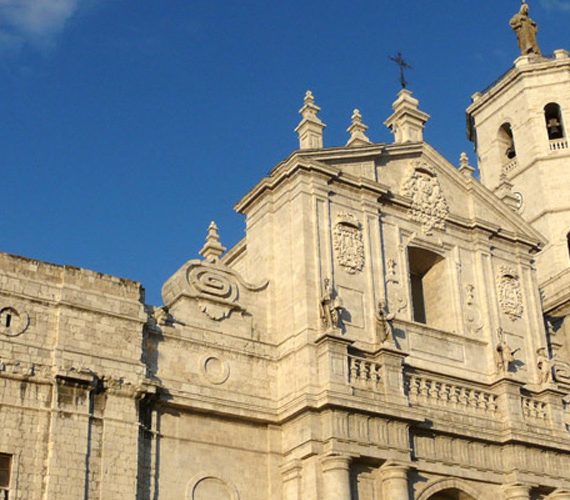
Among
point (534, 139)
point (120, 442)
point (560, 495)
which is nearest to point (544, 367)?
point (560, 495)

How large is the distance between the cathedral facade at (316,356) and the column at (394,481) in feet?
0.16

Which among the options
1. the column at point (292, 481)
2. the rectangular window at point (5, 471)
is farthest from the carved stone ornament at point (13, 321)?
the column at point (292, 481)

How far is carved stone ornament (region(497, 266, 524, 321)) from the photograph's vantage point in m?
25.8

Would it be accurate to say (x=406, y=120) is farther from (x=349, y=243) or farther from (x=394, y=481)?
(x=394, y=481)

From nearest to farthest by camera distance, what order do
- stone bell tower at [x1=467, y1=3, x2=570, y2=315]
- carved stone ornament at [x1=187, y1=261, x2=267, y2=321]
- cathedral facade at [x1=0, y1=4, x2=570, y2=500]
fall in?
1. cathedral facade at [x1=0, y1=4, x2=570, y2=500]
2. carved stone ornament at [x1=187, y1=261, x2=267, y2=321]
3. stone bell tower at [x1=467, y1=3, x2=570, y2=315]

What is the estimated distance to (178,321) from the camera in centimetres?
2117

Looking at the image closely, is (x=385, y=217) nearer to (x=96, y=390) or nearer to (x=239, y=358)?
(x=239, y=358)

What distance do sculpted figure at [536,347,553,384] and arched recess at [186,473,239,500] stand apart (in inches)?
353

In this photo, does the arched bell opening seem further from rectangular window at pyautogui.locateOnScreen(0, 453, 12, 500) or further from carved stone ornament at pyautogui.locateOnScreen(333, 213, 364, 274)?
rectangular window at pyautogui.locateOnScreen(0, 453, 12, 500)

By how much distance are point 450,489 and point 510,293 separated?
6.09 m

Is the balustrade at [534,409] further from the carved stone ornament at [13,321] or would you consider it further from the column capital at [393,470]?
the carved stone ornament at [13,321]

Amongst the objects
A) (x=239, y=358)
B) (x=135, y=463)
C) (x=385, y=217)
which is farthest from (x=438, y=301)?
(x=135, y=463)

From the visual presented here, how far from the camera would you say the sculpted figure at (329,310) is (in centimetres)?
2162

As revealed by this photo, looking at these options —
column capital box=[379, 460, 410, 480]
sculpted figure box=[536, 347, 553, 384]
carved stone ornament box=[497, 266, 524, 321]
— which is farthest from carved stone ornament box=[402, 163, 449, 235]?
column capital box=[379, 460, 410, 480]
